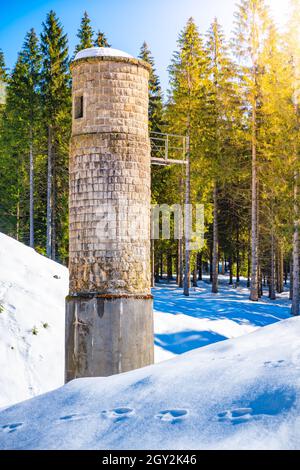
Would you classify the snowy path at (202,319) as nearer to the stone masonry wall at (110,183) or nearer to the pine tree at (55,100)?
the stone masonry wall at (110,183)

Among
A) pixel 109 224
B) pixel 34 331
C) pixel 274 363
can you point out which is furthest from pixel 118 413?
pixel 34 331

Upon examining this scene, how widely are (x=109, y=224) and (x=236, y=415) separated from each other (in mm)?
6383

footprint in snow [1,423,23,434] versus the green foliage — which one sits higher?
footprint in snow [1,423,23,434]

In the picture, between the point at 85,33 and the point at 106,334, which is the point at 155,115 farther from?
the point at 106,334

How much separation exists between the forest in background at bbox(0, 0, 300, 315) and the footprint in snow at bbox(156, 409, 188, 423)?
19.4 meters

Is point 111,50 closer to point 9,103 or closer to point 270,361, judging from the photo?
point 270,361

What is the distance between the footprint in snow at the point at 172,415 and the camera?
485cm

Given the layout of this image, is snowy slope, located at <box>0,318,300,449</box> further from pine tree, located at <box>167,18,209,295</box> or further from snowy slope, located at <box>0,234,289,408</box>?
pine tree, located at <box>167,18,209,295</box>

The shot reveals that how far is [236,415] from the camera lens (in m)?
4.71

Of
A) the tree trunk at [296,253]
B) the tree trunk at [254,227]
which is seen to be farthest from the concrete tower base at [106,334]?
→ the tree trunk at [254,227]

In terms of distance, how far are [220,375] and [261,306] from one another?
20.2 m

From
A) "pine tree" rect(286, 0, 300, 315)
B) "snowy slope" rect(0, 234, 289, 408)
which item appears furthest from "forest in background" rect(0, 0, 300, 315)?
"snowy slope" rect(0, 234, 289, 408)

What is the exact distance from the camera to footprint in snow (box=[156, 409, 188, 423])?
4.85m

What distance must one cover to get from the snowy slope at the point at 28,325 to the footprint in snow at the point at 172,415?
22.0ft
